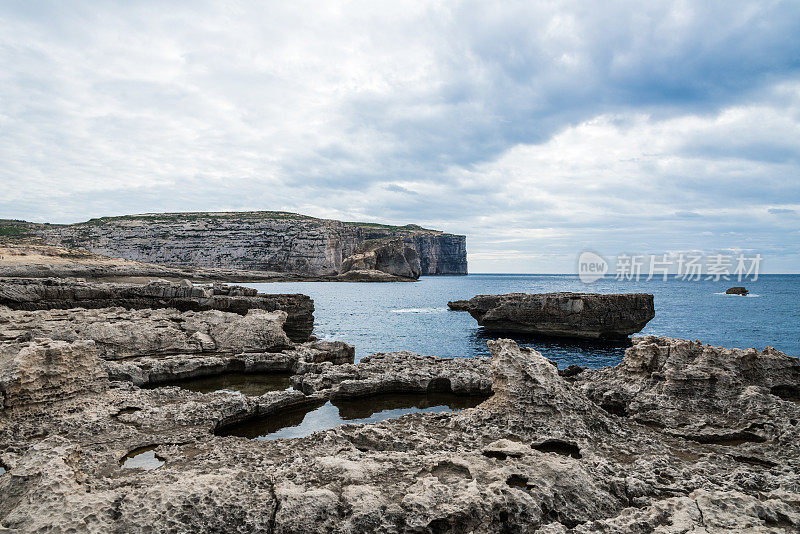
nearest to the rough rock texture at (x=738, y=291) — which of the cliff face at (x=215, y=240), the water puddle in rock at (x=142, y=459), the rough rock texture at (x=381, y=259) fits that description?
the rough rock texture at (x=381, y=259)

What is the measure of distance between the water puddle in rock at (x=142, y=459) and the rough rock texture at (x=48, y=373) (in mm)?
3367

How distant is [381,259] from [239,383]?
130 metres

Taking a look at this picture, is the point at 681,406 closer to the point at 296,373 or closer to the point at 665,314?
the point at 296,373

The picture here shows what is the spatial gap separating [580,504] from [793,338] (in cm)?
4385

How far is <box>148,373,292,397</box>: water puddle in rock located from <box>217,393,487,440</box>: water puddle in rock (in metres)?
3.17

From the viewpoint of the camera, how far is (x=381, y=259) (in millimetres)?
146375

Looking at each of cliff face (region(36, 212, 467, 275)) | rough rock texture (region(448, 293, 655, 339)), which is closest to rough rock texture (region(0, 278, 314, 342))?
rough rock texture (region(448, 293, 655, 339))

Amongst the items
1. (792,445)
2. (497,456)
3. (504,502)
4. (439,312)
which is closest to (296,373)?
(497,456)

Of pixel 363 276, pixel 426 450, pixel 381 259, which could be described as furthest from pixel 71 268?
pixel 381 259

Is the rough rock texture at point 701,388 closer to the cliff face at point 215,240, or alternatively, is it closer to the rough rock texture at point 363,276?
the cliff face at point 215,240

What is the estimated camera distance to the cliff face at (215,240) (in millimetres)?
117500

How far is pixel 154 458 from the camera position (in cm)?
882

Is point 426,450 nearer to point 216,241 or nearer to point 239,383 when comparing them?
point 239,383

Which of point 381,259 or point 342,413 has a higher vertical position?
point 381,259
